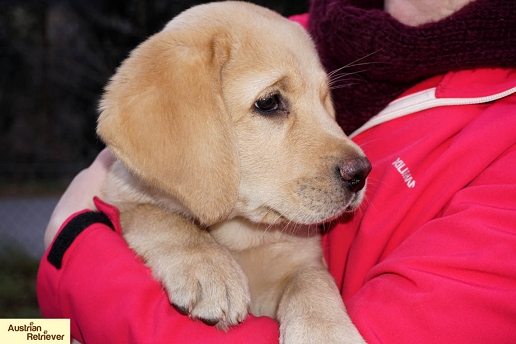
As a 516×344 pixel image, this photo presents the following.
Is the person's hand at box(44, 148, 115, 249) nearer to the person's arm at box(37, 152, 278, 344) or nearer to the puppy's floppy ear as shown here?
the person's arm at box(37, 152, 278, 344)

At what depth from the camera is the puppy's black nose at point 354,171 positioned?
212 centimetres

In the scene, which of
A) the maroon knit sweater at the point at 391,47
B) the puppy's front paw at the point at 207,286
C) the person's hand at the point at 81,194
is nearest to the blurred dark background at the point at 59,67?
the person's hand at the point at 81,194

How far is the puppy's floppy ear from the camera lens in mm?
2004

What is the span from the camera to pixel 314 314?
1946mm

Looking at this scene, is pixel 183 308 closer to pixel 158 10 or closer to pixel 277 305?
pixel 277 305

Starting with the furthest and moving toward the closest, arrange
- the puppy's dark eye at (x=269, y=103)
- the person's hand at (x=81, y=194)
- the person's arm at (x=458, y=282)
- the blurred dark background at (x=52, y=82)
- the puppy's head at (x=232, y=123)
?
the blurred dark background at (x=52, y=82), the person's hand at (x=81, y=194), the puppy's dark eye at (x=269, y=103), the puppy's head at (x=232, y=123), the person's arm at (x=458, y=282)

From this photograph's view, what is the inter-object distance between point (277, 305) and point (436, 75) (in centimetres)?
116

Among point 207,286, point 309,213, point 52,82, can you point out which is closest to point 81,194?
point 207,286

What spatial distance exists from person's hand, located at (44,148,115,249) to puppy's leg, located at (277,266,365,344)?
3.39 ft

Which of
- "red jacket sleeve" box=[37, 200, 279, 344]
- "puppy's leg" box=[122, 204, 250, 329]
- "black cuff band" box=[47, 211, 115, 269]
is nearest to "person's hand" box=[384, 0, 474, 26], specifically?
"puppy's leg" box=[122, 204, 250, 329]

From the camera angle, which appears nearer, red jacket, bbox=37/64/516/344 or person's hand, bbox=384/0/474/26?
red jacket, bbox=37/64/516/344

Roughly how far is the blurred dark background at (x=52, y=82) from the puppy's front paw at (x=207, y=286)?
6457 mm

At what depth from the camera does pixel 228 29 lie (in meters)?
2.33

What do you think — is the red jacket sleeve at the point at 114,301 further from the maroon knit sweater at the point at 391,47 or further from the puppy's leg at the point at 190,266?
the maroon knit sweater at the point at 391,47
